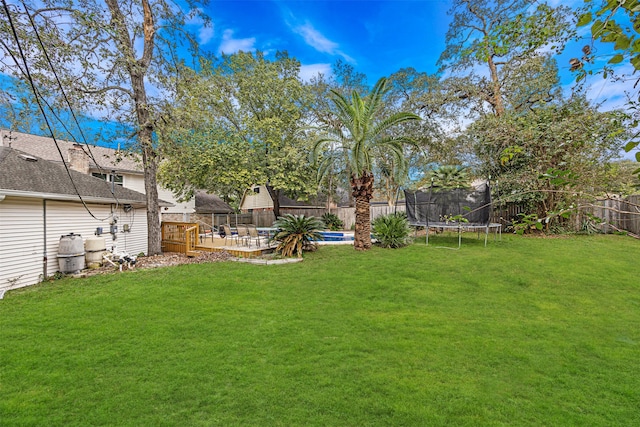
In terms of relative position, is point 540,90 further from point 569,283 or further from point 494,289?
point 494,289

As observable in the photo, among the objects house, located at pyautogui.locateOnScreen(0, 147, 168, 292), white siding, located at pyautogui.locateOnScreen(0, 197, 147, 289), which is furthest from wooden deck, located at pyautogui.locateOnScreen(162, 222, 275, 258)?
white siding, located at pyautogui.locateOnScreen(0, 197, 147, 289)

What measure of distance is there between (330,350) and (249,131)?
16182mm

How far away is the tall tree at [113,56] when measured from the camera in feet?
15.7

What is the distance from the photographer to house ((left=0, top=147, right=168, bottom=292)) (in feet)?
21.3

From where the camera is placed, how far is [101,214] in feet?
29.8

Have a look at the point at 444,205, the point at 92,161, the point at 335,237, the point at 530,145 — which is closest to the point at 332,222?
the point at 335,237

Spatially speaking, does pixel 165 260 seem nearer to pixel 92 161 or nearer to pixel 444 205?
pixel 444 205

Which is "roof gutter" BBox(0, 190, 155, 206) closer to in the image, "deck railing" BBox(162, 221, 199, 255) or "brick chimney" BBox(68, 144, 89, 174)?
"deck railing" BBox(162, 221, 199, 255)

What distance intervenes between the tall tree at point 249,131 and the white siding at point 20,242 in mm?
8335

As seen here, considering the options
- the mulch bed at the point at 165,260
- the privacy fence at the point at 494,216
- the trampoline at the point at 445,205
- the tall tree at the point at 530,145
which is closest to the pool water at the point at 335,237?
the privacy fence at the point at 494,216

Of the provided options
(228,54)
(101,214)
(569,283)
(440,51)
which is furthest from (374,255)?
(228,54)

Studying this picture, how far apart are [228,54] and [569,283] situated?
2117 centimetres

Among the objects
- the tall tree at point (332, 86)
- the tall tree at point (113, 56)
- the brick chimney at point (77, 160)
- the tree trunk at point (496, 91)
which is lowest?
the brick chimney at point (77, 160)

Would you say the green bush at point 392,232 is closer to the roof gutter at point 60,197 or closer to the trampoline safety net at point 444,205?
the trampoline safety net at point 444,205
